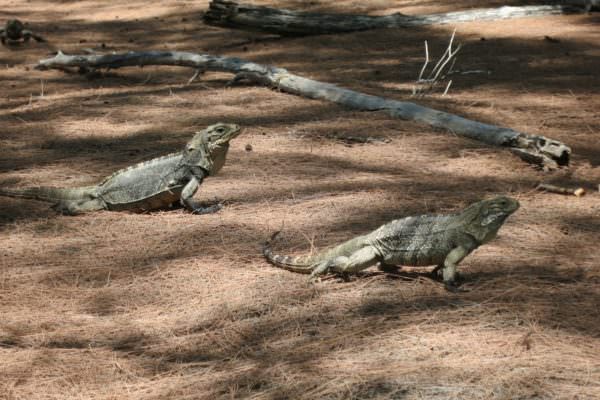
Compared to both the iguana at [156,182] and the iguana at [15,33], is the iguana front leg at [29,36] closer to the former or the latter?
the iguana at [15,33]

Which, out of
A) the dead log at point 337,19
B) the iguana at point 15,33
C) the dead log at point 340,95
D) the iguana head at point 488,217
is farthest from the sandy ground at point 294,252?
the iguana at point 15,33

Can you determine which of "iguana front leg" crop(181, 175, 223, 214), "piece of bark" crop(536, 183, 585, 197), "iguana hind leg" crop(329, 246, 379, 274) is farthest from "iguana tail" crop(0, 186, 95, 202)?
"piece of bark" crop(536, 183, 585, 197)

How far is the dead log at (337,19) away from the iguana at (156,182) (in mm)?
7657

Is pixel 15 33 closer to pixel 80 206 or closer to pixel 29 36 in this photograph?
pixel 29 36

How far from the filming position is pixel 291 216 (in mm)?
6508

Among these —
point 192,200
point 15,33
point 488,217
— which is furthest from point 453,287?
point 15,33

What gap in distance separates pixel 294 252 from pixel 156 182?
1.72 metres

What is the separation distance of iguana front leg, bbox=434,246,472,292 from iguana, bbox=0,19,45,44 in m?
12.6

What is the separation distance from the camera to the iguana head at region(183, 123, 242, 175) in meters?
6.96

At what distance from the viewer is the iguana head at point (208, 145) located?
696cm

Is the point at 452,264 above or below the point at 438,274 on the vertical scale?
above

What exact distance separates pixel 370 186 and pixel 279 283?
2196mm

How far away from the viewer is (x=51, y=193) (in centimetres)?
710

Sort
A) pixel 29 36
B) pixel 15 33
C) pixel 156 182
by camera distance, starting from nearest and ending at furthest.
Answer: pixel 156 182 → pixel 15 33 → pixel 29 36
